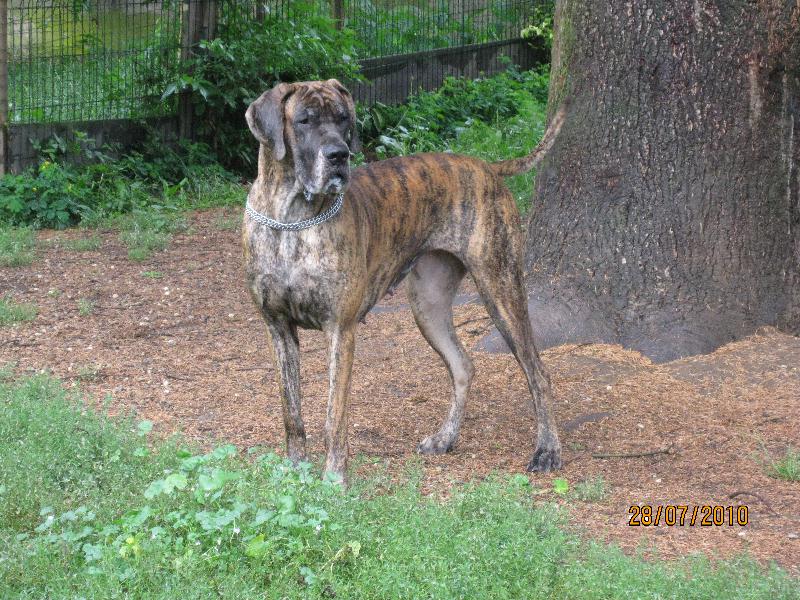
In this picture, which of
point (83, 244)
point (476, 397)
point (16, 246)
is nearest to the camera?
point (476, 397)

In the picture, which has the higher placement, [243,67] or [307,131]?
[243,67]

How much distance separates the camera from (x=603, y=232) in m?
7.32

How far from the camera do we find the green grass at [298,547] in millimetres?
4016

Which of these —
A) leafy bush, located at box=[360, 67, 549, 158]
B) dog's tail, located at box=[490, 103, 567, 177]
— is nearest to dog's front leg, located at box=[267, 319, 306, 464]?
dog's tail, located at box=[490, 103, 567, 177]

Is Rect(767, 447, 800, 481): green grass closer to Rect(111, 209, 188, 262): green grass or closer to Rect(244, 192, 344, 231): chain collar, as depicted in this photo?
Rect(244, 192, 344, 231): chain collar

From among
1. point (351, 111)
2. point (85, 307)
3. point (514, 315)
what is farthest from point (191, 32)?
point (351, 111)

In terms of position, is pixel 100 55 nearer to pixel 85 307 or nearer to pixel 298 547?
pixel 85 307

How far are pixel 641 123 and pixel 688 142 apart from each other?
31 centimetres

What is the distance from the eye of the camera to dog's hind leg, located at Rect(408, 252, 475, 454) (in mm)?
6289

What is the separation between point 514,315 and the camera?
6.02 meters

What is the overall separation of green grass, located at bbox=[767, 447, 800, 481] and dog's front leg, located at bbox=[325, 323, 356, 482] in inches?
81.1

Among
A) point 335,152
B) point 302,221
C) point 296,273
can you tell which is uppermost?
point 335,152

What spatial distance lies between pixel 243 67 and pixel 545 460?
7651mm

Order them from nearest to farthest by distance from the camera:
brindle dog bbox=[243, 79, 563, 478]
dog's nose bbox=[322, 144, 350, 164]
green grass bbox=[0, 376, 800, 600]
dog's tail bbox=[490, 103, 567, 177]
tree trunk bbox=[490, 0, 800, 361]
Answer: green grass bbox=[0, 376, 800, 600] → dog's nose bbox=[322, 144, 350, 164] → brindle dog bbox=[243, 79, 563, 478] → dog's tail bbox=[490, 103, 567, 177] → tree trunk bbox=[490, 0, 800, 361]
